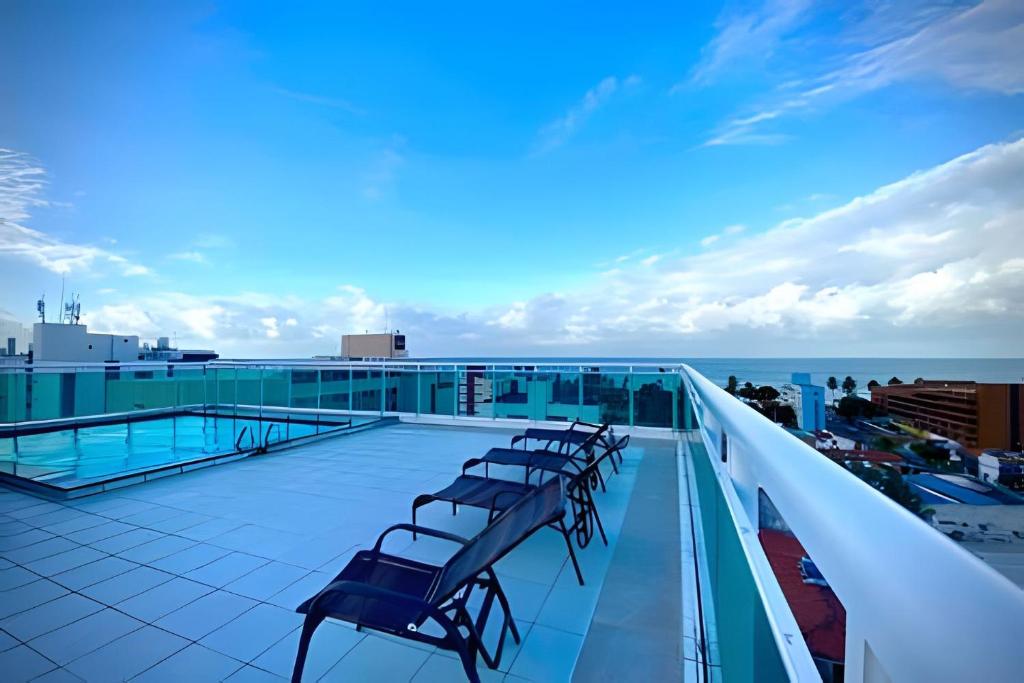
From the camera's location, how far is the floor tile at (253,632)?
2432 mm

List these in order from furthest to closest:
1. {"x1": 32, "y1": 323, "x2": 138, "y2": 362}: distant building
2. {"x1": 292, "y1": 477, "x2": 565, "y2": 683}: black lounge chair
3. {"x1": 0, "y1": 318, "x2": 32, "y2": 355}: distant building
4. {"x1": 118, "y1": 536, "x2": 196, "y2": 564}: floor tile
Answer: {"x1": 32, "y1": 323, "x2": 138, "y2": 362}: distant building
{"x1": 0, "y1": 318, "x2": 32, "y2": 355}: distant building
{"x1": 118, "y1": 536, "x2": 196, "y2": 564}: floor tile
{"x1": 292, "y1": 477, "x2": 565, "y2": 683}: black lounge chair

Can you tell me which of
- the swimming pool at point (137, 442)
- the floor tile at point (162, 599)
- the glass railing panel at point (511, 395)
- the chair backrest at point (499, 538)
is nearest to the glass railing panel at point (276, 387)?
the swimming pool at point (137, 442)

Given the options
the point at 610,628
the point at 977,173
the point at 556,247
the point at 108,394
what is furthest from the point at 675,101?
the point at 108,394

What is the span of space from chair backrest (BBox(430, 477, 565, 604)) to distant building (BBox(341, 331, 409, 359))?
2575 centimetres

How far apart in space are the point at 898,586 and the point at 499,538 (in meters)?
2.19

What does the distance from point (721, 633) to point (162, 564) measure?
3.58 metres

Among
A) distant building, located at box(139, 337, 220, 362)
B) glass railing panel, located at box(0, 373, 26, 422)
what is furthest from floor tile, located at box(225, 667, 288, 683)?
distant building, located at box(139, 337, 220, 362)

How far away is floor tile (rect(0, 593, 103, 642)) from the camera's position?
2582 mm

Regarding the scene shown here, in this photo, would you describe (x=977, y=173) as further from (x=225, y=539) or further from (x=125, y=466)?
(x=125, y=466)

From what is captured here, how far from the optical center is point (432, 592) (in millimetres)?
2186

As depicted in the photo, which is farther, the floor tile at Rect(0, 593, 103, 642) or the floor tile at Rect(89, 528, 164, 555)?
the floor tile at Rect(89, 528, 164, 555)

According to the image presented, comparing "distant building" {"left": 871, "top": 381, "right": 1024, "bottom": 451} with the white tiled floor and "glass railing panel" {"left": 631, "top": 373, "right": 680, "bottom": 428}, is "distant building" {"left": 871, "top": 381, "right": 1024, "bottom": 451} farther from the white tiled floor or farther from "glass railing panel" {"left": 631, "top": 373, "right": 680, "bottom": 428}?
"glass railing panel" {"left": 631, "top": 373, "right": 680, "bottom": 428}

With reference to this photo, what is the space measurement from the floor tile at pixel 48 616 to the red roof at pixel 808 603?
11.9 ft

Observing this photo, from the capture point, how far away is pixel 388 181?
46.3ft
